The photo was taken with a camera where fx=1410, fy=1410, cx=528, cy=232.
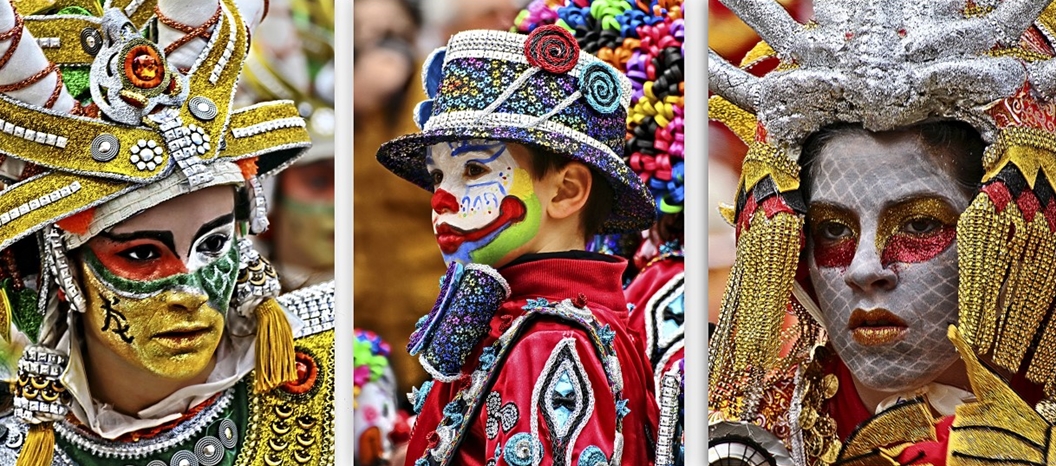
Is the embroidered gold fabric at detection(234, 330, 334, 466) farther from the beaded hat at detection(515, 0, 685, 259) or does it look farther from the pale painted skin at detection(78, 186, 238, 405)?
the beaded hat at detection(515, 0, 685, 259)

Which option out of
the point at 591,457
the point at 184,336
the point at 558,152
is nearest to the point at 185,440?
the point at 184,336

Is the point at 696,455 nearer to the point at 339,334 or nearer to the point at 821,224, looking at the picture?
the point at 821,224

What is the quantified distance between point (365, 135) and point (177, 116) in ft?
1.19

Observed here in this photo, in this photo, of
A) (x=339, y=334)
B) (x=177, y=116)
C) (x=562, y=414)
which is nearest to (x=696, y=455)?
(x=562, y=414)

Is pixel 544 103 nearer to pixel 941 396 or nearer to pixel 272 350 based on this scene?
pixel 272 350

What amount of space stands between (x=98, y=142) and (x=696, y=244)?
1131 mm

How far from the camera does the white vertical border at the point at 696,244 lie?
8.68ft

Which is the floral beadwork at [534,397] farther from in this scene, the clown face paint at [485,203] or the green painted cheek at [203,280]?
the green painted cheek at [203,280]

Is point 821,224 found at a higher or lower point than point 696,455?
higher

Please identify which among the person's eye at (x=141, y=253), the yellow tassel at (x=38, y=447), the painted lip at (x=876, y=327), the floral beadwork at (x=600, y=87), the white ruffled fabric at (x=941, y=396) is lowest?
the yellow tassel at (x=38, y=447)

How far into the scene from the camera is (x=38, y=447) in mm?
2613

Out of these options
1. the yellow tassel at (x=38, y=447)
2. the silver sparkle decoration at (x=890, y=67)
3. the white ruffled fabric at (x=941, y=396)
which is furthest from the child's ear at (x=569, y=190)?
the yellow tassel at (x=38, y=447)

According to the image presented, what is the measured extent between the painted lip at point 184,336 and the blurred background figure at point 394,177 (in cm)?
30

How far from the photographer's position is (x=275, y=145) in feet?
8.92
